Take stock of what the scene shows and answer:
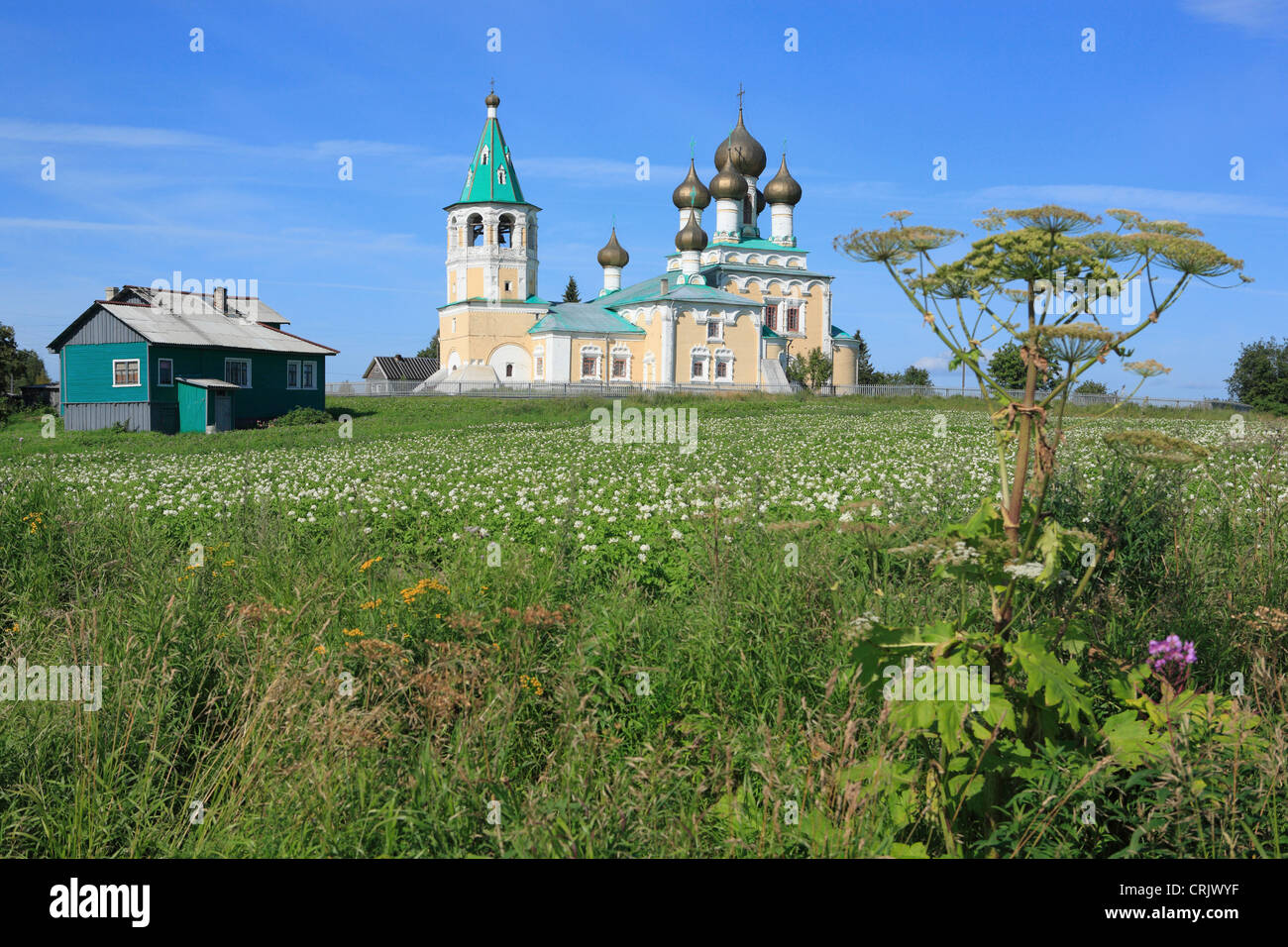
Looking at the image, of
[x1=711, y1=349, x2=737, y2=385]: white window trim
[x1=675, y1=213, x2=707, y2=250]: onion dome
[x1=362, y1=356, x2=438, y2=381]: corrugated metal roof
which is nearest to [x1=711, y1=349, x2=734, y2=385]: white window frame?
[x1=711, y1=349, x2=737, y2=385]: white window trim

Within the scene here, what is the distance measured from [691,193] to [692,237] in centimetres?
451

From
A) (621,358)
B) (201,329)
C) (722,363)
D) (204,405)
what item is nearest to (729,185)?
(722,363)

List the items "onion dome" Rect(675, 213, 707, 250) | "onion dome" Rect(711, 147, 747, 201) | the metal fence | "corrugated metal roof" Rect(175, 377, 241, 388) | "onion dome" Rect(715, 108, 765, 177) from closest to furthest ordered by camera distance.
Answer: "corrugated metal roof" Rect(175, 377, 241, 388), the metal fence, "onion dome" Rect(675, 213, 707, 250), "onion dome" Rect(711, 147, 747, 201), "onion dome" Rect(715, 108, 765, 177)

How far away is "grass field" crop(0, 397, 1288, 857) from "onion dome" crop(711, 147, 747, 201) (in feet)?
205

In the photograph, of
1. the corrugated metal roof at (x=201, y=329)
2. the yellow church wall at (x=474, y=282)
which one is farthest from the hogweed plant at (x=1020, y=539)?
the yellow church wall at (x=474, y=282)

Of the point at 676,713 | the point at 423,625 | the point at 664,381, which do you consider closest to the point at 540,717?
the point at 676,713

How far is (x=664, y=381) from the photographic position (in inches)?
2283

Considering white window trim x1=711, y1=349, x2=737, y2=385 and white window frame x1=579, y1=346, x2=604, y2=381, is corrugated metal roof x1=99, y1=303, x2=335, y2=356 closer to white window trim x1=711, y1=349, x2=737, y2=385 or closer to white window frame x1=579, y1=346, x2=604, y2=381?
white window frame x1=579, y1=346, x2=604, y2=381

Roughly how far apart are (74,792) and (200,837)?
643 mm

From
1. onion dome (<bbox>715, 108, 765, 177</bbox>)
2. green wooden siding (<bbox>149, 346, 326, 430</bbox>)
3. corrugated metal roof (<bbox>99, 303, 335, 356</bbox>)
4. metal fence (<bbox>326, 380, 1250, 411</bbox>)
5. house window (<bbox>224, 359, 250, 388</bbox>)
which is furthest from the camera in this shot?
onion dome (<bbox>715, 108, 765, 177</bbox>)

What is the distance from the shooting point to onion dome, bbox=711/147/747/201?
6612 centimetres

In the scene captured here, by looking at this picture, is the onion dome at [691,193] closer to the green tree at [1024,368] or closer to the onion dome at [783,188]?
the onion dome at [783,188]

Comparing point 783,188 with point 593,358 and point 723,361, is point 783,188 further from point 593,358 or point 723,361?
point 593,358
